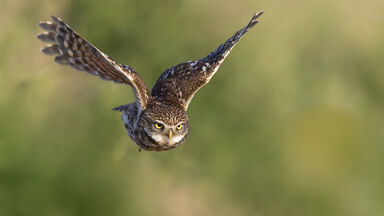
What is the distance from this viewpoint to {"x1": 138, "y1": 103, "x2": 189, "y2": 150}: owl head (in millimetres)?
3920

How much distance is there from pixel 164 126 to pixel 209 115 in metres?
5.46

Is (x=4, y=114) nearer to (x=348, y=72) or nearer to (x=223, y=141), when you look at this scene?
(x=223, y=141)

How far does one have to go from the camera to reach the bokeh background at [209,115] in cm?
844

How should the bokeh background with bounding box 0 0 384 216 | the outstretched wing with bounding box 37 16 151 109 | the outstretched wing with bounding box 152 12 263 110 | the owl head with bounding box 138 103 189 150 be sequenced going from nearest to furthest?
the owl head with bounding box 138 103 189 150 < the outstretched wing with bounding box 37 16 151 109 < the outstretched wing with bounding box 152 12 263 110 < the bokeh background with bounding box 0 0 384 216

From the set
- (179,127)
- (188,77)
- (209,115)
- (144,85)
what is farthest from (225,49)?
(209,115)

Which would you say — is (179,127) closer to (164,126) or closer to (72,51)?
(164,126)

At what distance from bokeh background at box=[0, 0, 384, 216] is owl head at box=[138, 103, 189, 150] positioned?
4.49 metres

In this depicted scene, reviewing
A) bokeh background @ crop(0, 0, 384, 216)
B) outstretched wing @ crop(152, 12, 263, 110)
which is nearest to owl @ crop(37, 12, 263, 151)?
outstretched wing @ crop(152, 12, 263, 110)

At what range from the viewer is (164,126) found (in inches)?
154

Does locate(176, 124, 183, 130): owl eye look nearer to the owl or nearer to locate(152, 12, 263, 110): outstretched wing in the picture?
the owl

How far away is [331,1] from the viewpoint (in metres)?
11.2

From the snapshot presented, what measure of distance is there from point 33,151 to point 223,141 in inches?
119

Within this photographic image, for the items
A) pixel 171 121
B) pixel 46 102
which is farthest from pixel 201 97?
pixel 171 121

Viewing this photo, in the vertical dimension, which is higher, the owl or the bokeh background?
the bokeh background
